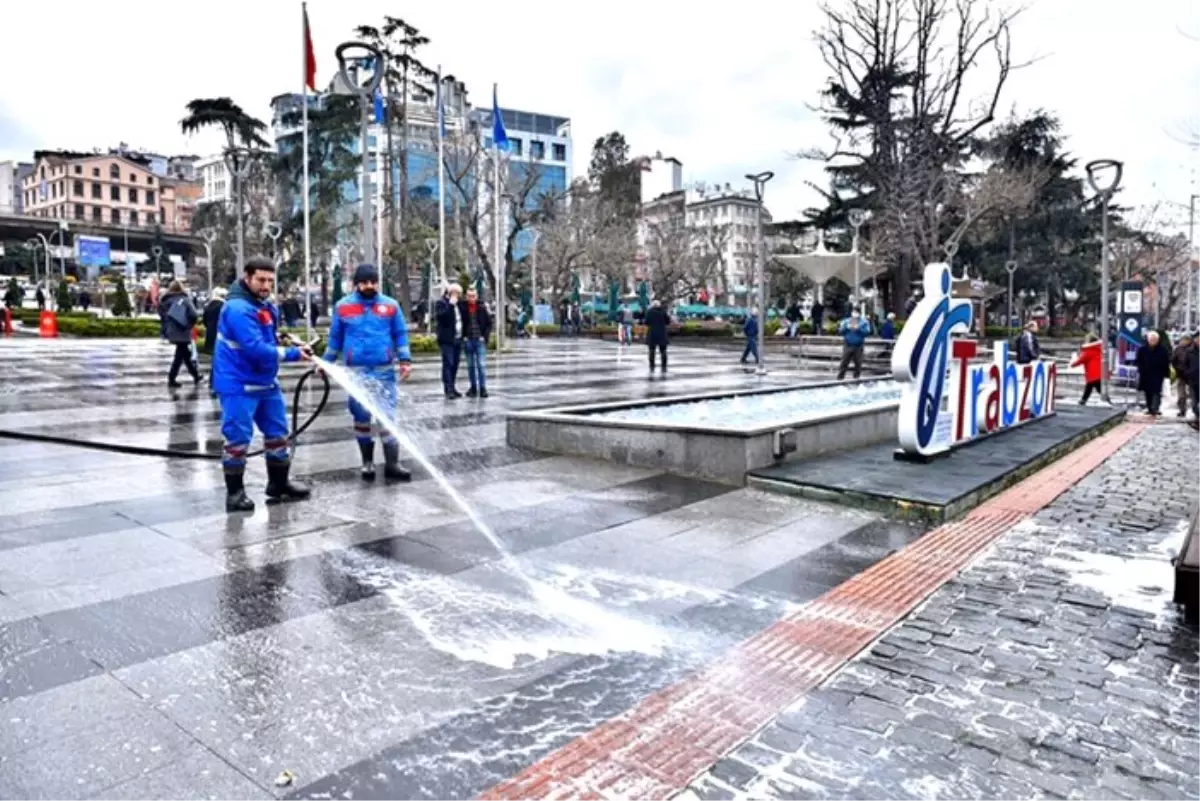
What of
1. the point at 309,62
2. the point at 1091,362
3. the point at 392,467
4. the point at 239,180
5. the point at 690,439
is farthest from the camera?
the point at 239,180

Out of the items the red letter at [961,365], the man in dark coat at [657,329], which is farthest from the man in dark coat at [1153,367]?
the man in dark coat at [657,329]

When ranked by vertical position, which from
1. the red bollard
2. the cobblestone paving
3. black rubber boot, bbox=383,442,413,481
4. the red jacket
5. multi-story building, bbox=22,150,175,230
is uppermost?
multi-story building, bbox=22,150,175,230

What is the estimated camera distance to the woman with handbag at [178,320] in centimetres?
1455

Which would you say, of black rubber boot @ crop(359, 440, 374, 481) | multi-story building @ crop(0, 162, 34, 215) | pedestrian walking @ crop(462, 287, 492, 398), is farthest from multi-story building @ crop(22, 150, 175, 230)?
black rubber boot @ crop(359, 440, 374, 481)

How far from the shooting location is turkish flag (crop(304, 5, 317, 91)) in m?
22.8

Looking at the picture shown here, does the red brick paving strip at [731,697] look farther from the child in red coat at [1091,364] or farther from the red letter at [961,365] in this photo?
the child in red coat at [1091,364]

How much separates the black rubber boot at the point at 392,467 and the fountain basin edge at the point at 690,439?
75.8 inches

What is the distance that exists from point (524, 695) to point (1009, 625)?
106 inches

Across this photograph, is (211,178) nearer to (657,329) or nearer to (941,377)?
(657,329)

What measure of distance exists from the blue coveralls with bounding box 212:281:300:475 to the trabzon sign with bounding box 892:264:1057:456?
5467mm

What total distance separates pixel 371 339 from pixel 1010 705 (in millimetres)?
5744

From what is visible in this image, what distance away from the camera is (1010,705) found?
145 inches

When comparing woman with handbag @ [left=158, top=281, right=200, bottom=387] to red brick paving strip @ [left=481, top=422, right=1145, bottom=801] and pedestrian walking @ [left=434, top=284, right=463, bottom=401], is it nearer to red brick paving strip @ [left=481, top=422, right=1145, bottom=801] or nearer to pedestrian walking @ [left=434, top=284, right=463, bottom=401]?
pedestrian walking @ [left=434, top=284, right=463, bottom=401]

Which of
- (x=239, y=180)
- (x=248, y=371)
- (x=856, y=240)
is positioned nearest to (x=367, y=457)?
(x=248, y=371)
